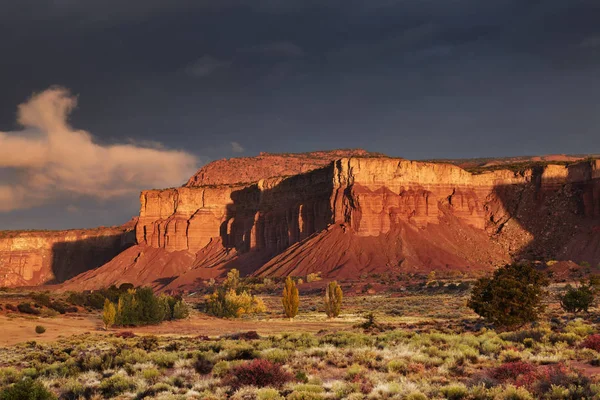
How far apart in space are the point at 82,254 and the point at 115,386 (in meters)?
150

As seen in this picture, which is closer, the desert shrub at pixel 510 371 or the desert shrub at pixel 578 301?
the desert shrub at pixel 510 371

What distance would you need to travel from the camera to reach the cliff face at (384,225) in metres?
90.6

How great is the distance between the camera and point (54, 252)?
154 metres

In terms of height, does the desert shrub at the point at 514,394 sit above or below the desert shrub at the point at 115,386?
above

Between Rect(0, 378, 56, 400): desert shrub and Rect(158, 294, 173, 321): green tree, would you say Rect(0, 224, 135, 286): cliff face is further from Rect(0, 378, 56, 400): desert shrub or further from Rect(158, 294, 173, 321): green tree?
Rect(0, 378, 56, 400): desert shrub

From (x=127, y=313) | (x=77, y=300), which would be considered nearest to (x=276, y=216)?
(x=77, y=300)

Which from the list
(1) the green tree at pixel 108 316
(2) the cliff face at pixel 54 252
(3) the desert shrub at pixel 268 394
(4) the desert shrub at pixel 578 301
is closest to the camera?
(3) the desert shrub at pixel 268 394

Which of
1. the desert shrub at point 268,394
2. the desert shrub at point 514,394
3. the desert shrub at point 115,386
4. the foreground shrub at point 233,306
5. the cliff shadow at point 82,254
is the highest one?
the cliff shadow at point 82,254

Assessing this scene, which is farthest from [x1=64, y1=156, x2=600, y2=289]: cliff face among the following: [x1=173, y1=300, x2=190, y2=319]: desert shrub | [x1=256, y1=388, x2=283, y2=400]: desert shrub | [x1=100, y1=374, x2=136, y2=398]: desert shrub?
[x1=256, y1=388, x2=283, y2=400]: desert shrub

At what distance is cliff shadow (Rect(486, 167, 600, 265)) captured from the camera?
8775 cm

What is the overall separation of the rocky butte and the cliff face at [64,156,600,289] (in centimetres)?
20

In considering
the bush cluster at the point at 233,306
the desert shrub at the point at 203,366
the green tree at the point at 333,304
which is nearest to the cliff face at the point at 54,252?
the bush cluster at the point at 233,306

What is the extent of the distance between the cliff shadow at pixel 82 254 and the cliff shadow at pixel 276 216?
40.2 metres

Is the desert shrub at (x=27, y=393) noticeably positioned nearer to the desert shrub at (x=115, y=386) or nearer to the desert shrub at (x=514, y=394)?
the desert shrub at (x=115, y=386)
